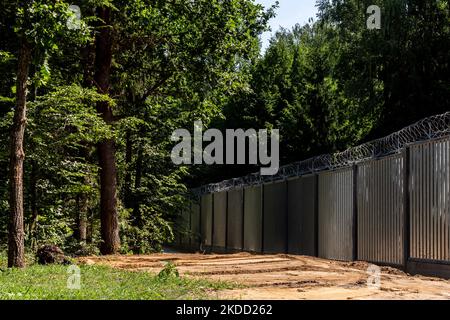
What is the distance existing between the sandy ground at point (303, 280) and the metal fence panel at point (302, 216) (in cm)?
359

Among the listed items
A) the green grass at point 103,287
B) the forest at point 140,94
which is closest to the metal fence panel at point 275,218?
the forest at point 140,94

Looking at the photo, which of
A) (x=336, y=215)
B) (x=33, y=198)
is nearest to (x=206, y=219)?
(x=33, y=198)

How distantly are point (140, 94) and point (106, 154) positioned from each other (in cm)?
373

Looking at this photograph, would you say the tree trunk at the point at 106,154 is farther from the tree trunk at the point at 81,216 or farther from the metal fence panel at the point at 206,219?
the metal fence panel at the point at 206,219

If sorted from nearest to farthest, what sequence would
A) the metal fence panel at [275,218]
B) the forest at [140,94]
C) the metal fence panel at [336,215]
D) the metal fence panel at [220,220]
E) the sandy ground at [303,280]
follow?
the sandy ground at [303,280]
the forest at [140,94]
the metal fence panel at [336,215]
the metal fence panel at [275,218]
the metal fence panel at [220,220]

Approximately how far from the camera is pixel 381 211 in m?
14.9

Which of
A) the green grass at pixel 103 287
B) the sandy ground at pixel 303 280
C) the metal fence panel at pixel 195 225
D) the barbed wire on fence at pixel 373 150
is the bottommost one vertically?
the green grass at pixel 103 287

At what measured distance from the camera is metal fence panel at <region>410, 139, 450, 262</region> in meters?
12.1

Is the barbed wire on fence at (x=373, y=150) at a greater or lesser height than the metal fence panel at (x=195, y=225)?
greater

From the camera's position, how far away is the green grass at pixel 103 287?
8.64m

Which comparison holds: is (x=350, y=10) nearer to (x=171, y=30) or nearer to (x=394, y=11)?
(x=394, y=11)

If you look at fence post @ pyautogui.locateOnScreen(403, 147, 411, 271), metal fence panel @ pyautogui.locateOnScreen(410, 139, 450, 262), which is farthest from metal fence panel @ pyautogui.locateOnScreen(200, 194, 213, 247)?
metal fence panel @ pyautogui.locateOnScreen(410, 139, 450, 262)
